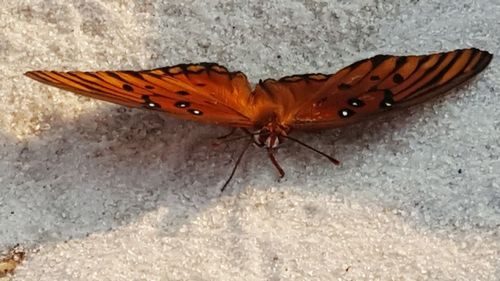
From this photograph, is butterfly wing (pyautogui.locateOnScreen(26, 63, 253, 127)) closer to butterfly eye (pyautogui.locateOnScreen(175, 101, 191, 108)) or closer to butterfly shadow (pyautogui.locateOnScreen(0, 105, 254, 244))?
butterfly eye (pyautogui.locateOnScreen(175, 101, 191, 108))

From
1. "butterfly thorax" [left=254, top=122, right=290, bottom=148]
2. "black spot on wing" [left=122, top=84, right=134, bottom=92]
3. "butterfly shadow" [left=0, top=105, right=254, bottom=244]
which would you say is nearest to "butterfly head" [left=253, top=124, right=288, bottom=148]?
"butterfly thorax" [left=254, top=122, right=290, bottom=148]

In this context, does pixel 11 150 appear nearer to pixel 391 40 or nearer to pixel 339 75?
pixel 339 75

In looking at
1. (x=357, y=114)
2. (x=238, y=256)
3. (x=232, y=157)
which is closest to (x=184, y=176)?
(x=232, y=157)

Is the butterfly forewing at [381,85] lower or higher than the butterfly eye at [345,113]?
higher

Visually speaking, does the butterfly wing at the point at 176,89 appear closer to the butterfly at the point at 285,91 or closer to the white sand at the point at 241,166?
the butterfly at the point at 285,91

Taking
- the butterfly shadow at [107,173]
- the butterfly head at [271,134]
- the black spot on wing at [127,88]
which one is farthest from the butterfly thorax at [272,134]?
the black spot on wing at [127,88]

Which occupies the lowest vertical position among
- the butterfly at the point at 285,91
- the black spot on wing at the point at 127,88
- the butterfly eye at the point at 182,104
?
the black spot on wing at the point at 127,88
